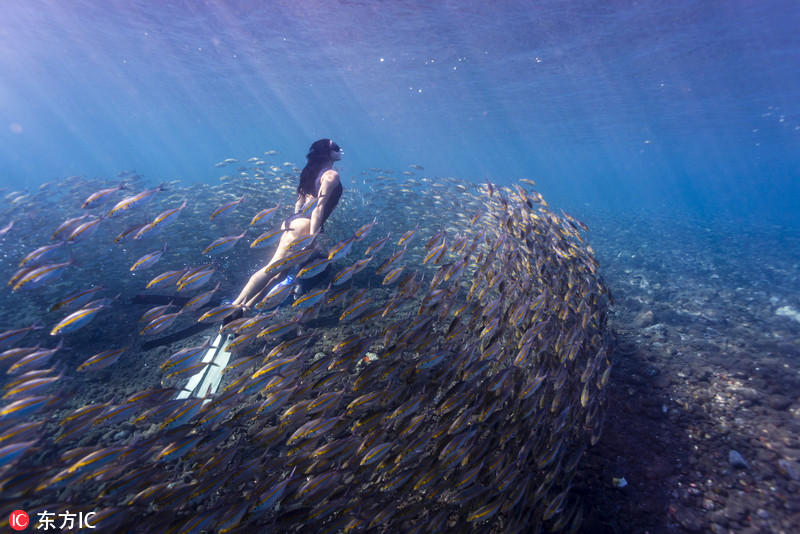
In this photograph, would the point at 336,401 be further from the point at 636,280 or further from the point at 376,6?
the point at 376,6

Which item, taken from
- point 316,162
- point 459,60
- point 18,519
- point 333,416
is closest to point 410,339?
point 333,416

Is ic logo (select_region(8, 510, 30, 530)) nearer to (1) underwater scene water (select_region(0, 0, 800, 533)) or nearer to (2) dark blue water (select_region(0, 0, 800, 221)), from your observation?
(1) underwater scene water (select_region(0, 0, 800, 533))

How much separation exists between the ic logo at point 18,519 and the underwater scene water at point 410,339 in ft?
0.07

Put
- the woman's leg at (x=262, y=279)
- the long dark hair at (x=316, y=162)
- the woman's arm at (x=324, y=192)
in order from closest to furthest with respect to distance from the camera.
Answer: the woman's leg at (x=262, y=279) → the woman's arm at (x=324, y=192) → the long dark hair at (x=316, y=162)

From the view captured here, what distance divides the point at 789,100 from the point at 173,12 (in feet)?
146

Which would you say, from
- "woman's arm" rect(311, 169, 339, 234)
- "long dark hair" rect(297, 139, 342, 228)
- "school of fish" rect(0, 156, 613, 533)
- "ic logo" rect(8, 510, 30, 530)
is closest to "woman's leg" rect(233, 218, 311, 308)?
"woman's arm" rect(311, 169, 339, 234)

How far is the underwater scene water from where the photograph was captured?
288cm

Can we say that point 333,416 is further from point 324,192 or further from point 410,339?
point 324,192

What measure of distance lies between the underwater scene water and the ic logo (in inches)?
0.8

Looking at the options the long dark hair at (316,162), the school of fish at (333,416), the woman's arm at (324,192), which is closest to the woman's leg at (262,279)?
the woman's arm at (324,192)

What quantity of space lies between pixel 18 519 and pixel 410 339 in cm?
325

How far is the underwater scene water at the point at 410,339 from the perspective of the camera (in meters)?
2.88

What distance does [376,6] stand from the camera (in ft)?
52.5

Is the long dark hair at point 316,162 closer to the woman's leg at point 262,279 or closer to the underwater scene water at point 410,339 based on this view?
the woman's leg at point 262,279
